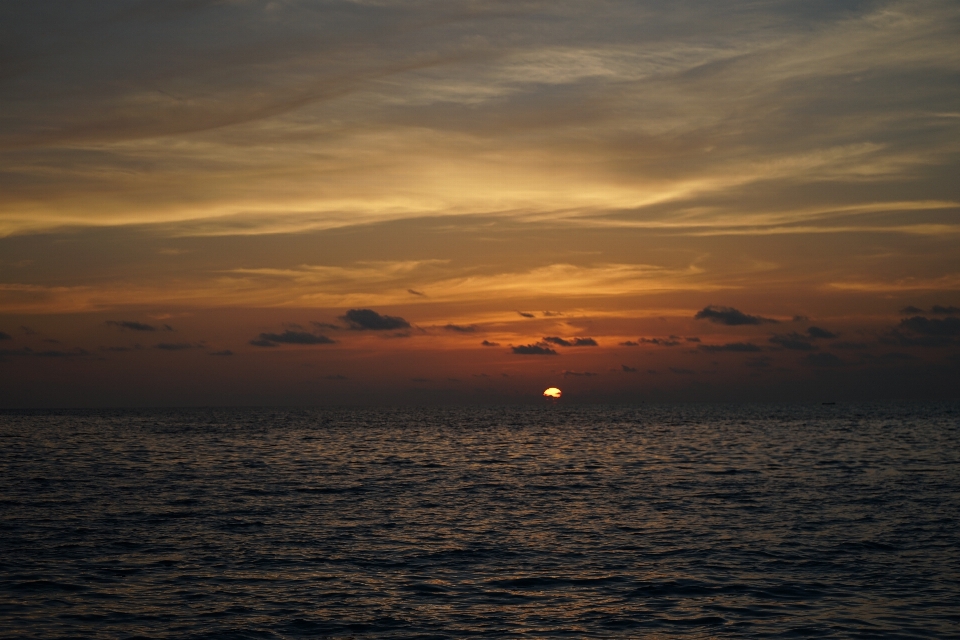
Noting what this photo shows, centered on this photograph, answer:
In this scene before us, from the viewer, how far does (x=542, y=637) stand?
67.9 ft

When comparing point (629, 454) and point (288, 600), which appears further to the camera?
point (629, 454)

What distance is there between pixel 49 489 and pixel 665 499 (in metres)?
37.1

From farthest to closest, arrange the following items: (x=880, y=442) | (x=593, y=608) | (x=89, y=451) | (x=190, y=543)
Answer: (x=880, y=442) → (x=89, y=451) → (x=190, y=543) → (x=593, y=608)

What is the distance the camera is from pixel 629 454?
267 ft

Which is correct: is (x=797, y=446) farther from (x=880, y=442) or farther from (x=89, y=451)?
(x=89, y=451)

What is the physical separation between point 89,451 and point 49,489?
38911mm

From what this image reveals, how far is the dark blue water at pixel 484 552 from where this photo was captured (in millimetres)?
22328

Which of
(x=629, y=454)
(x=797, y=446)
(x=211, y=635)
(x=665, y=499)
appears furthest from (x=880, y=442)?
(x=211, y=635)

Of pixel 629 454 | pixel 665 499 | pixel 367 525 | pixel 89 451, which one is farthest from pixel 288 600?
pixel 89 451

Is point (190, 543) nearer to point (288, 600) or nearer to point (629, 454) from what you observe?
point (288, 600)

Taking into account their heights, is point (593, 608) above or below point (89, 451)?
above

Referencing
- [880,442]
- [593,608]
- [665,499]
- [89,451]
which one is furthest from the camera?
[880,442]

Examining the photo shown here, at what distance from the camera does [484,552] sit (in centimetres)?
3127

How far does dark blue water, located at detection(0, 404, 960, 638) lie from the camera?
22.3m
